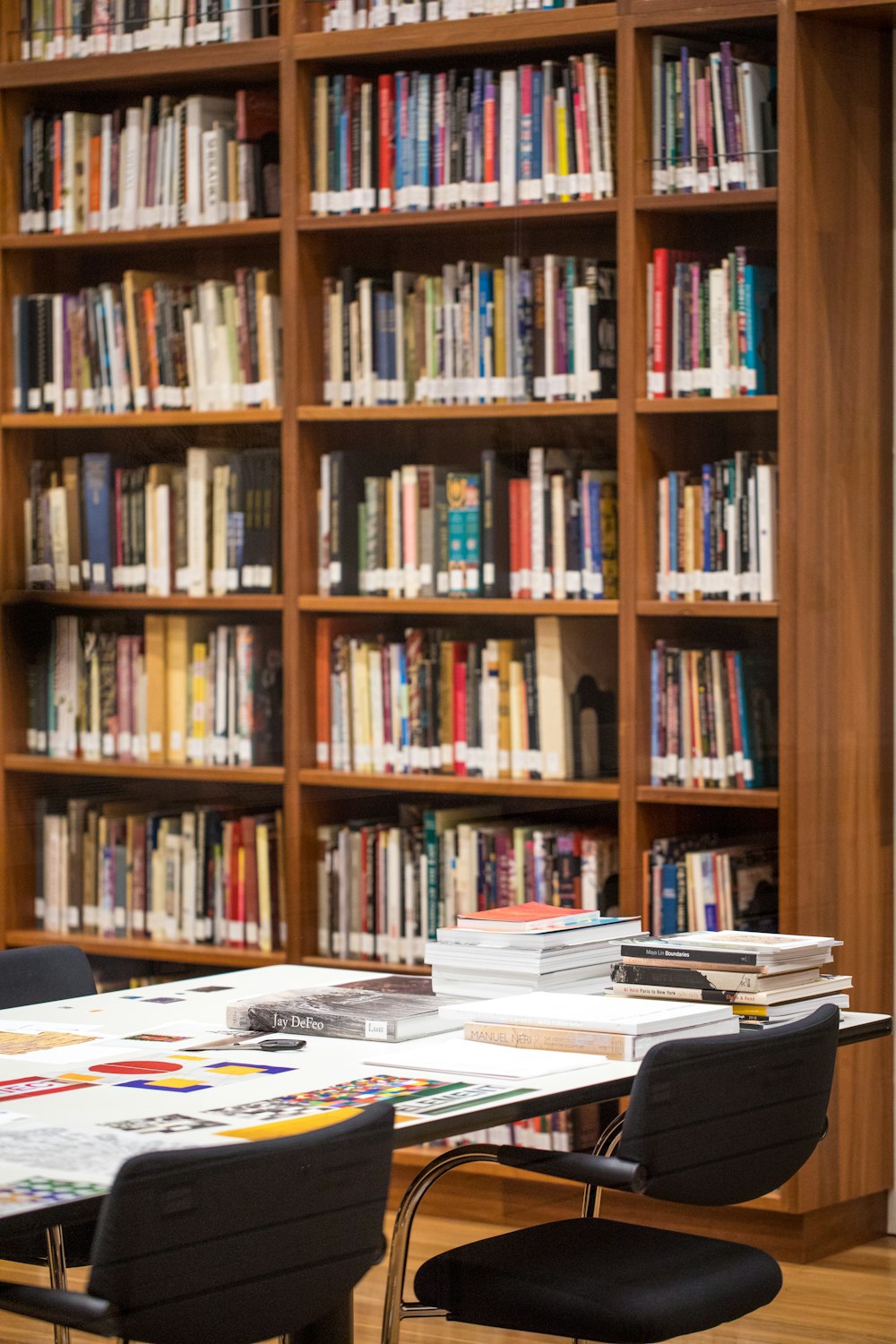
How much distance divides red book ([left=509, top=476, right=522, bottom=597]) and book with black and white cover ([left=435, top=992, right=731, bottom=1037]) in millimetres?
1610

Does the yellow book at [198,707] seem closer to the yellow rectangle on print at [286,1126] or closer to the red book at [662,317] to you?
the red book at [662,317]

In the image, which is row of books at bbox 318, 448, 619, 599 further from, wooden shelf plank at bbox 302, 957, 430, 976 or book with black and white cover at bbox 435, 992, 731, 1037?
book with black and white cover at bbox 435, 992, 731, 1037

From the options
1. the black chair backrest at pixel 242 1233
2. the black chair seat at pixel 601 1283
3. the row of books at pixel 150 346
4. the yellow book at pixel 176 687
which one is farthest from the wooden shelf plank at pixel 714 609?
the black chair backrest at pixel 242 1233

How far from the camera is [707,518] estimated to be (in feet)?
12.6

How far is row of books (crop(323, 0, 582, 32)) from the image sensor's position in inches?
156

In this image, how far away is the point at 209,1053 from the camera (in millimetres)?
2352

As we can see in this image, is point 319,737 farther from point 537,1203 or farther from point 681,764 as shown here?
point 537,1203

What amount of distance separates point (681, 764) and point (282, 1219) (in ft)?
7.27

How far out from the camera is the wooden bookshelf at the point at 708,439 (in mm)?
3738

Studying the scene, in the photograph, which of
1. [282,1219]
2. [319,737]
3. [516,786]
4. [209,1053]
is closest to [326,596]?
[319,737]

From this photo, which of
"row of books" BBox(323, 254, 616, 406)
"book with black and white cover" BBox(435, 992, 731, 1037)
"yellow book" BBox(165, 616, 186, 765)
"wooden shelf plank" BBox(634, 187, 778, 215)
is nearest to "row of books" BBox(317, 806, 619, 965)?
"yellow book" BBox(165, 616, 186, 765)

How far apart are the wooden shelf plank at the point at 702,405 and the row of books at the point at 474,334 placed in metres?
0.10

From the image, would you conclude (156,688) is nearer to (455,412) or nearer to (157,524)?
(157,524)

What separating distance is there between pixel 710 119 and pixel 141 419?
140 centimetres
